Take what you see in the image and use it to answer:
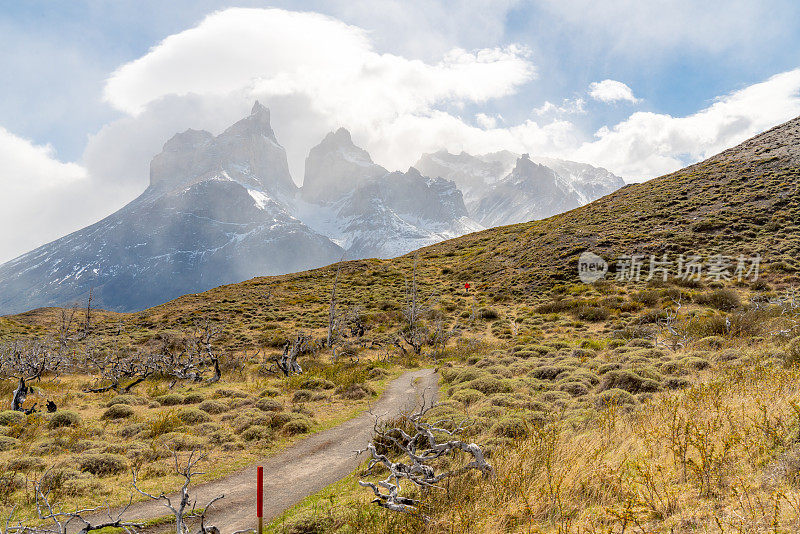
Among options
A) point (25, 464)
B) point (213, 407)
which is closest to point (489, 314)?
point (213, 407)

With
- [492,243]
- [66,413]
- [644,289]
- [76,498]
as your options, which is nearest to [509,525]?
[76,498]

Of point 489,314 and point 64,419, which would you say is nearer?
point 64,419

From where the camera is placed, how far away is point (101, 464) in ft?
29.2

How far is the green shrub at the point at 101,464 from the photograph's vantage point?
8.77 m

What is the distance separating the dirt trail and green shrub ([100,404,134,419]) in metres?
6.64

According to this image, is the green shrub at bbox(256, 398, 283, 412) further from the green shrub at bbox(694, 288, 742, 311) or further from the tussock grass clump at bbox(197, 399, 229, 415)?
the green shrub at bbox(694, 288, 742, 311)

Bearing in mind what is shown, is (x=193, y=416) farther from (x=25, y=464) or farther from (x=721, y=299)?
(x=721, y=299)

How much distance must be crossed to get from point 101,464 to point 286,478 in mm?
4179

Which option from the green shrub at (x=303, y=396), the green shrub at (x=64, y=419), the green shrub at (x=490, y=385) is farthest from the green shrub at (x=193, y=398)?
the green shrub at (x=490, y=385)

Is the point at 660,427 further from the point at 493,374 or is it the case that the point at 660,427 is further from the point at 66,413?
the point at 66,413

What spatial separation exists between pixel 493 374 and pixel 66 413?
1458 cm

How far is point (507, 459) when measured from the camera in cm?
671

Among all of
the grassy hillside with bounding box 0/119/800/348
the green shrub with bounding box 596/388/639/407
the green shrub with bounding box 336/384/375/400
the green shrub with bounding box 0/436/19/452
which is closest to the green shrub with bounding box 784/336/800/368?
the green shrub with bounding box 596/388/639/407

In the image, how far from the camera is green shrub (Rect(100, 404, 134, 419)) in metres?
13.1
